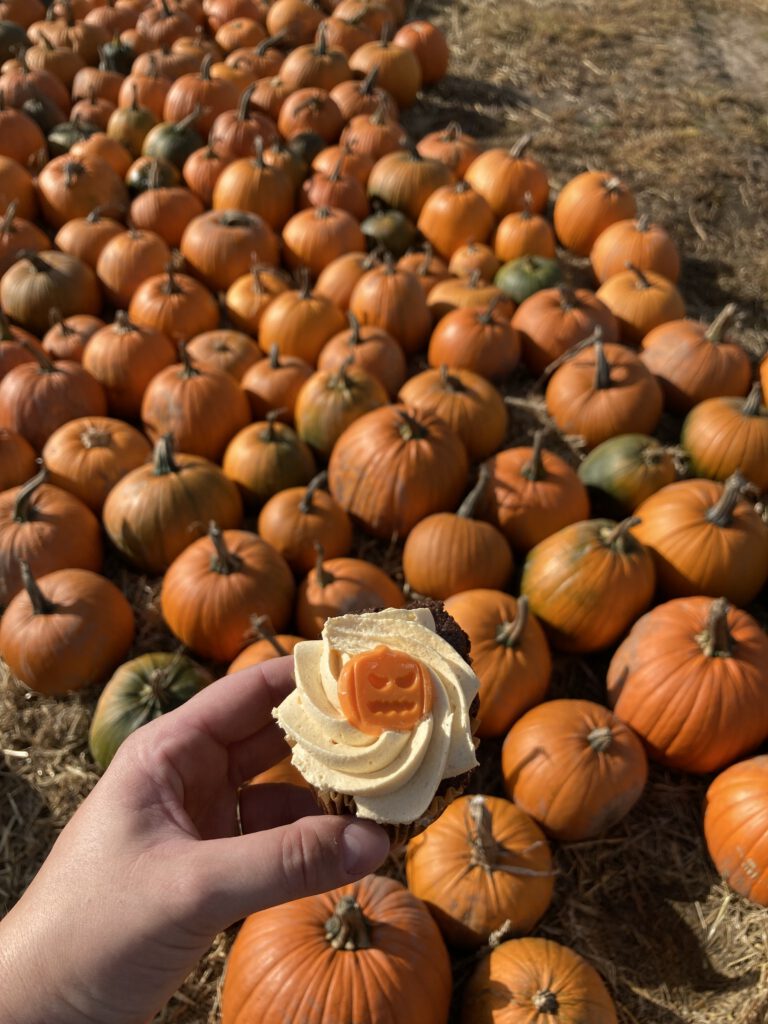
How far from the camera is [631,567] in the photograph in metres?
3.97

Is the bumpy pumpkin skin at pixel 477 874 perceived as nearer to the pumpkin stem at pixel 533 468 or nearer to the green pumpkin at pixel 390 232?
the pumpkin stem at pixel 533 468

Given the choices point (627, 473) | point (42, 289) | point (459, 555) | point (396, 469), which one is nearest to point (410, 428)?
point (396, 469)

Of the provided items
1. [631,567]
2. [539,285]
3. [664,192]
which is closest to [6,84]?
[539,285]

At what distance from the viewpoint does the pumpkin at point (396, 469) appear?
450cm

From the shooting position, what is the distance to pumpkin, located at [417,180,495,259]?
6.51 meters

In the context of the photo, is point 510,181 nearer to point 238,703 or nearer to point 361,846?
point 238,703

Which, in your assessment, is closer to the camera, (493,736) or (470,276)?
(493,736)

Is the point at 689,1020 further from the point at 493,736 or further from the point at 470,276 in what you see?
the point at 470,276

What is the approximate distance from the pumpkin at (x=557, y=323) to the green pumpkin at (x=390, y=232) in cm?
144

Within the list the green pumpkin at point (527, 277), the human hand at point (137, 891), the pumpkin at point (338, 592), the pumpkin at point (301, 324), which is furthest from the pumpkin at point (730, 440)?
the human hand at point (137, 891)

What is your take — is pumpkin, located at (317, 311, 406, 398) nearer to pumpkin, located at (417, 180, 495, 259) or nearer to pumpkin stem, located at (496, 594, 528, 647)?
pumpkin, located at (417, 180, 495, 259)

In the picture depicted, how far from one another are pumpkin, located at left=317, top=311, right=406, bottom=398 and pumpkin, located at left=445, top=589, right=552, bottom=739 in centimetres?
199

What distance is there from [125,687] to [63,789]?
2.01 ft

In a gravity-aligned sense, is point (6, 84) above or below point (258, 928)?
above
